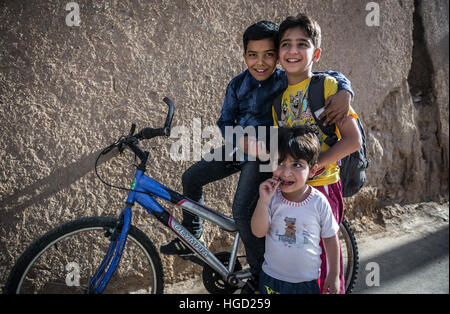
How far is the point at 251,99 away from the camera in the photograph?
6.49ft

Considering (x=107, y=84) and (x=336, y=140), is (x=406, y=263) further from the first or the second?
(x=107, y=84)

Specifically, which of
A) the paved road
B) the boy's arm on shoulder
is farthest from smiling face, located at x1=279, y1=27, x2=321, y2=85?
the paved road

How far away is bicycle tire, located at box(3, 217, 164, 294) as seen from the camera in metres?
1.67

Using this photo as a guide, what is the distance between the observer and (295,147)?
1617 millimetres

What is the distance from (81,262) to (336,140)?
1.67 m

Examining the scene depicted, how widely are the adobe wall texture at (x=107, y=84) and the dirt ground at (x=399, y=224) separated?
1186 mm

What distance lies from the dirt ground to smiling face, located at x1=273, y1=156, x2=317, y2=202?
5.53 feet

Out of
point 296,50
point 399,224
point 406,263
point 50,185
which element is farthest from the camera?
point 399,224

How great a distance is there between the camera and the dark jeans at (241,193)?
1931 mm

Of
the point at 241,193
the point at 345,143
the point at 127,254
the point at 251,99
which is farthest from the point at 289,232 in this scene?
the point at 127,254

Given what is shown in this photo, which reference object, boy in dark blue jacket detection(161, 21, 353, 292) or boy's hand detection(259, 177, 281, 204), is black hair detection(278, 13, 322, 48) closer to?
boy in dark blue jacket detection(161, 21, 353, 292)

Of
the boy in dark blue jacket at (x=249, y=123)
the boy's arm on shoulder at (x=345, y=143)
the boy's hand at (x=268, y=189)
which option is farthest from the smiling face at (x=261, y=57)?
the boy's hand at (x=268, y=189)
